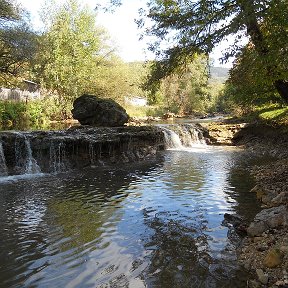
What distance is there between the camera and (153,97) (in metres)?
10.7

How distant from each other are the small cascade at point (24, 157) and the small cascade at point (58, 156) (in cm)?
72

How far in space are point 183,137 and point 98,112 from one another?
611cm

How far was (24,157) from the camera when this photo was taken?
1373 cm

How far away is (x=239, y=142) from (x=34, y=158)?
1336 cm

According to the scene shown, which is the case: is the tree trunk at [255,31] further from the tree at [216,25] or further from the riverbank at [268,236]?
the riverbank at [268,236]

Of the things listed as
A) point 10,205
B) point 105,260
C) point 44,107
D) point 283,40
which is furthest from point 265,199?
point 44,107

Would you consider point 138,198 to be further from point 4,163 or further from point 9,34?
point 9,34

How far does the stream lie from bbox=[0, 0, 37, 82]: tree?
14.6 m

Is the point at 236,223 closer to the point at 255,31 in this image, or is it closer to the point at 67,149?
the point at 255,31

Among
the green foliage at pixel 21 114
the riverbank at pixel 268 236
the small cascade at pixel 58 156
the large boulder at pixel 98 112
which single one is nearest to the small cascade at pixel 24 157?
the small cascade at pixel 58 156

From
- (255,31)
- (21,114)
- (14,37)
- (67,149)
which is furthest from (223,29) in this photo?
(21,114)

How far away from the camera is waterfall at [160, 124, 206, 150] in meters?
21.0

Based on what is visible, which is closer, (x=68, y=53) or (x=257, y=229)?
(x=257, y=229)

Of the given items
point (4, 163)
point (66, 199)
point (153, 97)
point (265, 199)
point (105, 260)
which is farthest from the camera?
point (4, 163)
